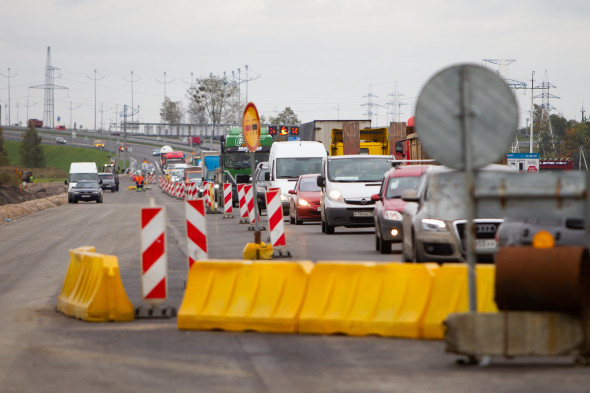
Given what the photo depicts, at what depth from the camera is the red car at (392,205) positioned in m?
18.7

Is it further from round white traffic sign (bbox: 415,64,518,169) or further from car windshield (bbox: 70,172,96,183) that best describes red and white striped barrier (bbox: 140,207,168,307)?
car windshield (bbox: 70,172,96,183)

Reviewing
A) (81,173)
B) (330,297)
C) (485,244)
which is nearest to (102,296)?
(330,297)

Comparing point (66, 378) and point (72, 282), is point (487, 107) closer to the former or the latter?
point (66, 378)

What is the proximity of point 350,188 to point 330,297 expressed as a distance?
16.1 meters

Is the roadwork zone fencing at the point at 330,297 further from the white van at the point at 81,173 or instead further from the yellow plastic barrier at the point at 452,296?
the white van at the point at 81,173

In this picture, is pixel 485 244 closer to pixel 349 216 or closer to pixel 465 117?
pixel 465 117

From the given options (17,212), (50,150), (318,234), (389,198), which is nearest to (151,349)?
(389,198)

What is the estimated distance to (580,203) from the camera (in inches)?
296

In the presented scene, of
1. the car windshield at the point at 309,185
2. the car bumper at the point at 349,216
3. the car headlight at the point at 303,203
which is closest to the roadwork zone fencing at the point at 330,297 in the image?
the car bumper at the point at 349,216

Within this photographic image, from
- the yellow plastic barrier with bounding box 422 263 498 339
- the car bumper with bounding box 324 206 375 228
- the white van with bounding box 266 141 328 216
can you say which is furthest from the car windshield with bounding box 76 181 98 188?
the yellow plastic barrier with bounding box 422 263 498 339

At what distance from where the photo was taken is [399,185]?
19.9 m

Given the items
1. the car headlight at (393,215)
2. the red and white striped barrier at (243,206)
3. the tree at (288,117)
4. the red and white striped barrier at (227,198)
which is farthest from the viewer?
the tree at (288,117)

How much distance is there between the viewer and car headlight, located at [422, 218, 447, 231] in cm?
1423

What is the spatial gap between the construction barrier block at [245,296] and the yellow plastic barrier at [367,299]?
0.16 meters
